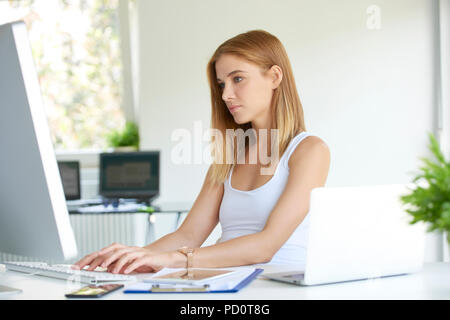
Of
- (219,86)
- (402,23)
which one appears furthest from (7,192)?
(402,23)

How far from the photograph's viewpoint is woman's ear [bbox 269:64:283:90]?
6.02 ft

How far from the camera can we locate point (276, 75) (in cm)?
185

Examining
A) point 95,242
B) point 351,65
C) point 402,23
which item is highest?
point 402,23

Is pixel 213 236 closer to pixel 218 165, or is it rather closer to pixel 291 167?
pixel 218 165

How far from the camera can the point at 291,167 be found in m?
1.68

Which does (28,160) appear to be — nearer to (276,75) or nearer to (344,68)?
(276,75)

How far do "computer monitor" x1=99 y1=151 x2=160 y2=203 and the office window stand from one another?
40.9 inches

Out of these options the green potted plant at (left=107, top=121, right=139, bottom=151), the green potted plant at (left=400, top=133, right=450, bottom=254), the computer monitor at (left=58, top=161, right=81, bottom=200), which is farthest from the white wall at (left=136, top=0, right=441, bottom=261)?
the green potted plant at (left=400, top=133, right=450, bottom=254)

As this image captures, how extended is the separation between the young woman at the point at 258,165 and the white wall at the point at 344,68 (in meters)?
2.41

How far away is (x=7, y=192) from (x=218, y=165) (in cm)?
93

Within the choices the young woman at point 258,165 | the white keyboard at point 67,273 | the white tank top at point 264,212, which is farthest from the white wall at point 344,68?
the white keyboard at point 67,273

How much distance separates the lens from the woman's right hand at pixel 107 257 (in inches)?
53.7

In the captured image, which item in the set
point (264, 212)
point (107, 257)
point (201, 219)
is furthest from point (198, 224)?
point (107, 257)

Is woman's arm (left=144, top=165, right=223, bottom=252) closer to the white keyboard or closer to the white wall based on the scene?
the white keyboard
